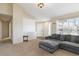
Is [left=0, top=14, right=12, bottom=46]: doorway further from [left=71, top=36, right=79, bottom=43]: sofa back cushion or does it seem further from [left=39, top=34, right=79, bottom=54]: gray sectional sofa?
[left=71, top=36, right=79, bottom=43]: sofa back cushion

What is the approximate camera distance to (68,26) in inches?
90.0

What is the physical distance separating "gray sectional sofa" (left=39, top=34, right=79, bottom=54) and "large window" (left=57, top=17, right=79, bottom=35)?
16cm

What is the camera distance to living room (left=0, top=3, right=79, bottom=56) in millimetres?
2141

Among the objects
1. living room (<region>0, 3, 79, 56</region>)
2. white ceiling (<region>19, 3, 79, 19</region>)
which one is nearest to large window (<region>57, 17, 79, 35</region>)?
living room (<region>0, 3, 79, 56</region>)

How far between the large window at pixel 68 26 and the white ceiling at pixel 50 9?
0.26 meters

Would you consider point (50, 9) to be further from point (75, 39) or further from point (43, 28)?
point (75, 39)

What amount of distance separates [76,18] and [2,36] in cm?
221

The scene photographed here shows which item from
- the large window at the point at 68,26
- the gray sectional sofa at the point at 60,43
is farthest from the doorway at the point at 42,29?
the large window at the point at 68,26

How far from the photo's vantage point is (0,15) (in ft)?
8.05

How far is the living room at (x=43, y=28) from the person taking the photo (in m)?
2.14

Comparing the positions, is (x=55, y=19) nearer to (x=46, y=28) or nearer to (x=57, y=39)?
(x=46, y=28)

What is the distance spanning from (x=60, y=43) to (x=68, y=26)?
2.15 feet

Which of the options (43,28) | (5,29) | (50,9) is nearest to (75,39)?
(43,28)

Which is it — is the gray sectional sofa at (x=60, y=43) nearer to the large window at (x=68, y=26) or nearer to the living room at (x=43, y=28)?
the living room at (x=43, y=28)
